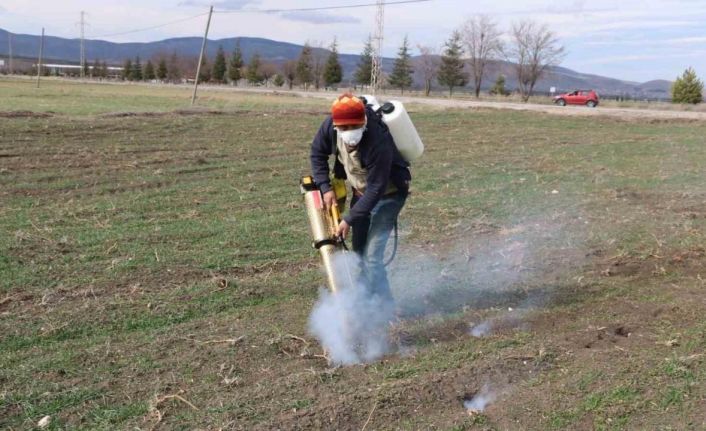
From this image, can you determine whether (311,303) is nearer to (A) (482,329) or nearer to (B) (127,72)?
(A) (482,329)

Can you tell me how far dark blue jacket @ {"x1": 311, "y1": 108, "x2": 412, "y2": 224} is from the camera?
14.1 feet

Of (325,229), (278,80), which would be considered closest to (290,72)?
(278,80)

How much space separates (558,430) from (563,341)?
1.23 m

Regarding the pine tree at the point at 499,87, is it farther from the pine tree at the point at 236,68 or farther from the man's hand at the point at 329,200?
the man's hand at the point at 329,200

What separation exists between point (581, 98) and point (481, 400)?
178 ft

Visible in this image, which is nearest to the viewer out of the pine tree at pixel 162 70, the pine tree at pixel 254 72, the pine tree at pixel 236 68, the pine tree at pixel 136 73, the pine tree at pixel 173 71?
the pine tree at pixel 254 72

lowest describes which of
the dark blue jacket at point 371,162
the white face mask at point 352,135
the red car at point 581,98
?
the dark blue jacket at point 371,162

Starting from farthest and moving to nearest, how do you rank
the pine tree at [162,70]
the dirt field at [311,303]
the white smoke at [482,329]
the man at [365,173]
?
1. the pine tree at [162,70]
2. the white smoke at [482,329]
3. the man at [365,173]
4. the dirt field at [311,303]

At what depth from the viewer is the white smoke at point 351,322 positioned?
4.43 meters

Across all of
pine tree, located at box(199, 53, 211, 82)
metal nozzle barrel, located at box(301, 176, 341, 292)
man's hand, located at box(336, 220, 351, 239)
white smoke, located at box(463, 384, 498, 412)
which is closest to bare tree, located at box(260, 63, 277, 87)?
pine tree, located at box(199, 53, 211, 82)

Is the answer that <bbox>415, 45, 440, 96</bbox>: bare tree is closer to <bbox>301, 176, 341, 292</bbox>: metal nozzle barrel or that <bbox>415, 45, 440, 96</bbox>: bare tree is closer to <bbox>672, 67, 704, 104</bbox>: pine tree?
<bbox>672, 67, 704, 104</bbox>: pine tree

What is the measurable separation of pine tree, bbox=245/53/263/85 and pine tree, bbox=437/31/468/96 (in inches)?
1049

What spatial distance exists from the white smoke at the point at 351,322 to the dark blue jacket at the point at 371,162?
449mm

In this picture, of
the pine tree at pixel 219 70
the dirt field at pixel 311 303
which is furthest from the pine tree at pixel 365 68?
the dirt field at pixel 311 303
